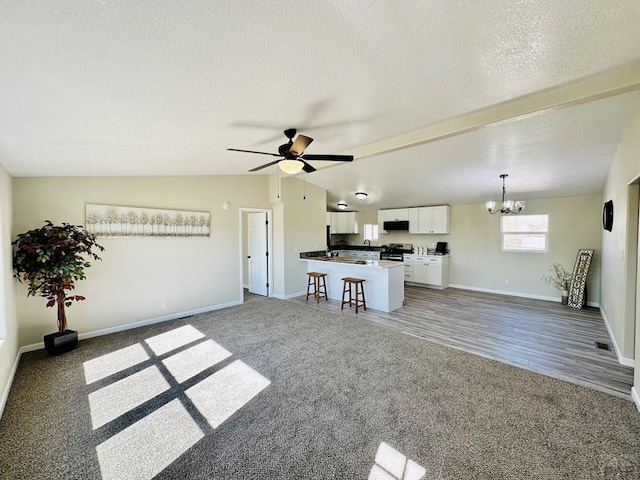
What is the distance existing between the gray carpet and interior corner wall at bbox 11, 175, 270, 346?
0.78 metres

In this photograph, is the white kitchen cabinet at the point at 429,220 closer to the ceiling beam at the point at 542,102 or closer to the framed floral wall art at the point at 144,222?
the ceiling beam at the point at 542,102

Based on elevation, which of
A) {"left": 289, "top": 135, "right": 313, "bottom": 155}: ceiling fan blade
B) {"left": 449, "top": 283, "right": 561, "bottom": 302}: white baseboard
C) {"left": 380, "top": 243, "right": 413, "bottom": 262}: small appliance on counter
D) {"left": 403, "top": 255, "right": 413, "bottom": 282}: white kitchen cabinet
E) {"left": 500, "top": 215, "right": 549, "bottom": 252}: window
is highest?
{"left": 289, "top": 135, "right": 313, "bottom": 155}: ceiling fan blade

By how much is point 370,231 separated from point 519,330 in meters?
5.55

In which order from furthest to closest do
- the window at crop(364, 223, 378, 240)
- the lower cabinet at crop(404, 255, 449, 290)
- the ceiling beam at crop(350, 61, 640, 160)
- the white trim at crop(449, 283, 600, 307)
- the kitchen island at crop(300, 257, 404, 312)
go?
the window at crop(364, 223, 378, 240)
the lower cabinet at crop(404, 255, 449, 290)
the white trim at crop(449, 283, 600, 307)
the kitchen island at crop(300, 257, 404, 312)
the ceiling beam at crop(350, 61, 640, 160)

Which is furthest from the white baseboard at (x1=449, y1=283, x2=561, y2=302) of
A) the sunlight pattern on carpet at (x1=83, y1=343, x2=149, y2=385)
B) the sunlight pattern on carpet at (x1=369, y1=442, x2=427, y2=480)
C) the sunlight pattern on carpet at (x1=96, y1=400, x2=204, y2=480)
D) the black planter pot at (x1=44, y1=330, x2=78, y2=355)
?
the black planter pot at (x1=44, y1=330, x2=78, y2=355)

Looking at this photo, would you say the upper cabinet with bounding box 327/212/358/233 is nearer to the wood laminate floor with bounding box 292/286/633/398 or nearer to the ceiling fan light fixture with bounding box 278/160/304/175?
the wood laminate floor with bounding box 292/286/633/398

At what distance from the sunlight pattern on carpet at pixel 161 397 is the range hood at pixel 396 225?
6.19 m

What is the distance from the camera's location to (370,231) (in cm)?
931

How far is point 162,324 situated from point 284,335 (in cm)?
219

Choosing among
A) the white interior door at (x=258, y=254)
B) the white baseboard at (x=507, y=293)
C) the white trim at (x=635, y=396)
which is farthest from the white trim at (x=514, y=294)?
the white interior door at (x=258, y=254)

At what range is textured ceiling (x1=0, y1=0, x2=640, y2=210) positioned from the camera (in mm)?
1289

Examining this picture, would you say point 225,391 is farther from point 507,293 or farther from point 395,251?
point 507,293

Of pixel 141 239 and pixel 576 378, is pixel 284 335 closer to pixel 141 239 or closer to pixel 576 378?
pixel 141 239

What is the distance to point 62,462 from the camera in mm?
1796
